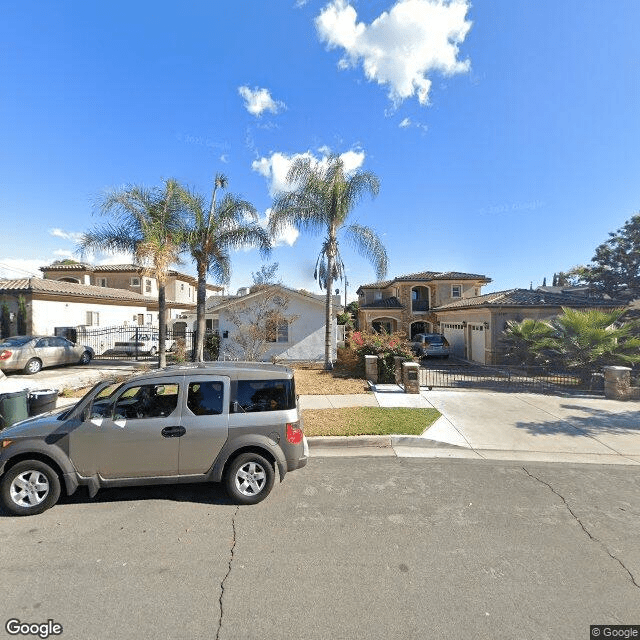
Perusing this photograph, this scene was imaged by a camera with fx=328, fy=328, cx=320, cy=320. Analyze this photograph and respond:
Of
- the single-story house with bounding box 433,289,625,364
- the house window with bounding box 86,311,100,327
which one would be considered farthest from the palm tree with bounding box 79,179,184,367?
the single-story house with bounding box 433,289,625,364

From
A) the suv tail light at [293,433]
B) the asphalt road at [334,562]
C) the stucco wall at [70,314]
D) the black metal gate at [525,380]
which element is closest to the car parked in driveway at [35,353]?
the stucco wall at [70,314]

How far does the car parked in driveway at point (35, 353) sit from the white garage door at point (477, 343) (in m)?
21.4

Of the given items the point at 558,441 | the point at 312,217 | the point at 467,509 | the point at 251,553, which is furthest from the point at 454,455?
the point at 312,217

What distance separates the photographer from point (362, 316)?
31.8 meters

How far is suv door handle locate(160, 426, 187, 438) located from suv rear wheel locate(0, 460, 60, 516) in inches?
55.7

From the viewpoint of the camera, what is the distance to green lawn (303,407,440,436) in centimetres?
719

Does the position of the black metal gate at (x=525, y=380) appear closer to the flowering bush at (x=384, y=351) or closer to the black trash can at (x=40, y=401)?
the flowering bush at (x=384, y=351)

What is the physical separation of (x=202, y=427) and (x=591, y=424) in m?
9.23

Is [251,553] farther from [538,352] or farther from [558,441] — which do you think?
[538,352]

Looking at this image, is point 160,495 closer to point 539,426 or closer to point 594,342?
point 539,426

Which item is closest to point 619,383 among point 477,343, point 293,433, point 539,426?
point 539,426

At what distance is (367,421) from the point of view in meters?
7.94

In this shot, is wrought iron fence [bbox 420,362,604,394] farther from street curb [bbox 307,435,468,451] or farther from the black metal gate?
street curb [bbox 307,435,468,451]

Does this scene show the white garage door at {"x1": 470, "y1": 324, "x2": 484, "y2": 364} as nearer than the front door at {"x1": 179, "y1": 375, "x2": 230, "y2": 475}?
No
